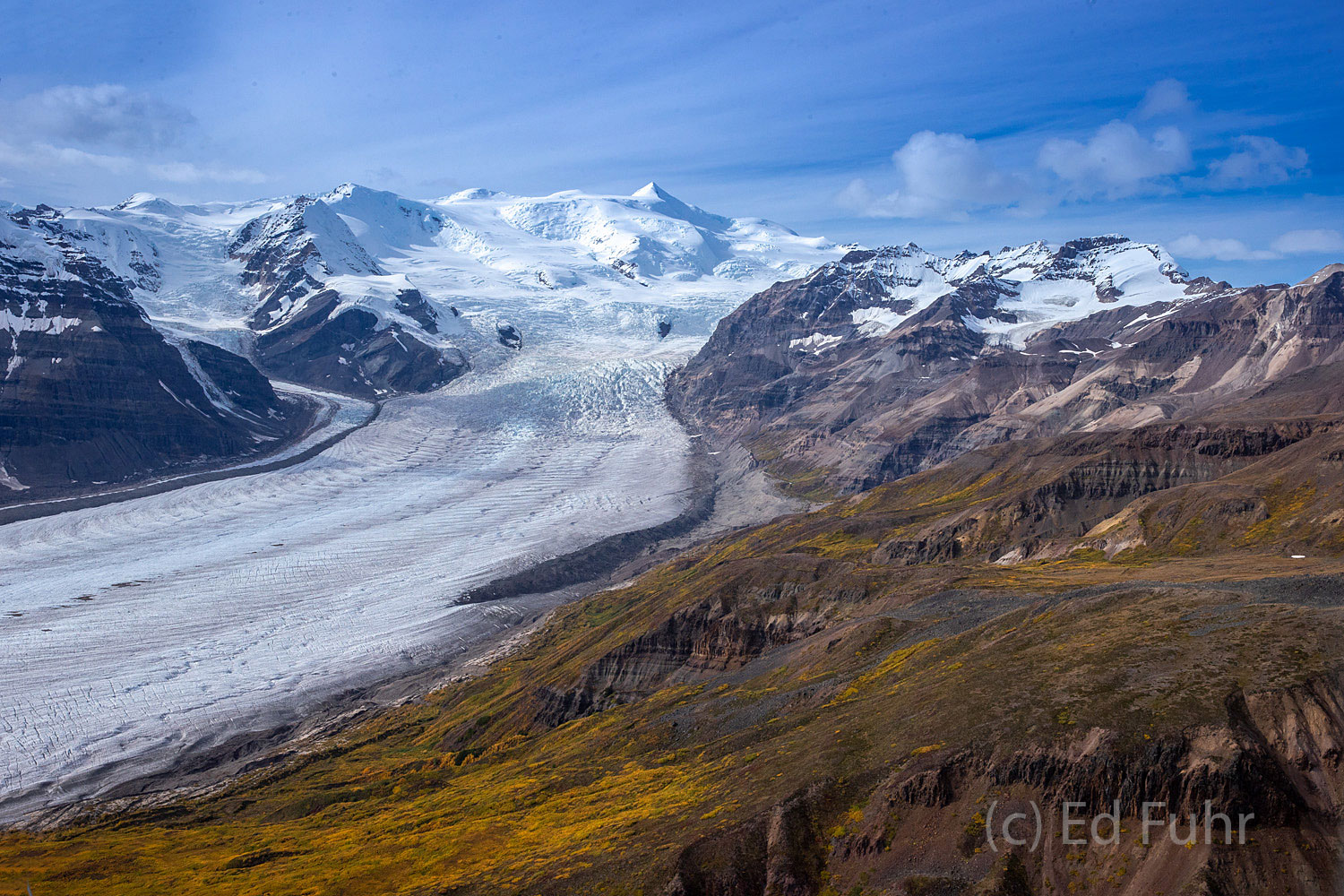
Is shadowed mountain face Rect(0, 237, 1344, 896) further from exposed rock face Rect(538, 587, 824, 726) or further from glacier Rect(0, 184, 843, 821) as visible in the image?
glacier Rect(0, 184, 843, 821)

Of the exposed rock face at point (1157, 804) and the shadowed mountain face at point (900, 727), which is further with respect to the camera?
the shadowed mountain face at point (900, 727)

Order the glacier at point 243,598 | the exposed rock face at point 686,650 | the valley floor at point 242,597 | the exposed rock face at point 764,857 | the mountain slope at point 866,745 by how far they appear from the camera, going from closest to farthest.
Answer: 1. the mountain slope at point 866,745
2. the exposed rock face at point 764,857
3. the exposed rock face at point 686,650
4. the glacier at point 243,598
5. the valley floor at point 242,597

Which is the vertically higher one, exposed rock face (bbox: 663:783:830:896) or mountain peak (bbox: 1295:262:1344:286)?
mountain peak (bbox: 1295:262:1344:286)

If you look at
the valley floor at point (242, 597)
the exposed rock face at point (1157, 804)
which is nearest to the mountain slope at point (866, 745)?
the exposed rock face at point (1157, 804)

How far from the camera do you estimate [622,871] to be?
38.3 meters

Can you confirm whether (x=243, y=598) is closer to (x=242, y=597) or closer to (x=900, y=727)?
(x=242, y=597)

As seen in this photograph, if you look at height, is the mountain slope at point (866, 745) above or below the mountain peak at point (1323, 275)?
below

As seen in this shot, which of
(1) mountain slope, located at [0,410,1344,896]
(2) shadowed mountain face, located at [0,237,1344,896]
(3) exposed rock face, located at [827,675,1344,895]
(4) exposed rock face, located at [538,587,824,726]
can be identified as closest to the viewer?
(3) exposed rock face, located at [827,675,1344,895]

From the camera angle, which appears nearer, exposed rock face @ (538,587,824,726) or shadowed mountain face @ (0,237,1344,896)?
shadowed mountain face @ (0,237,1344,896)

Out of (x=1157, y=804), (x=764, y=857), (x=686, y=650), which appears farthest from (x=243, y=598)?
(x=1157, y=804)

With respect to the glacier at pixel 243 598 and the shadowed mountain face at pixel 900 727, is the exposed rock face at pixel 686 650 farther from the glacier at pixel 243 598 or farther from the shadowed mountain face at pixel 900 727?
the glacier at pixel 243 598

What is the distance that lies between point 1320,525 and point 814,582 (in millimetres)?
36845

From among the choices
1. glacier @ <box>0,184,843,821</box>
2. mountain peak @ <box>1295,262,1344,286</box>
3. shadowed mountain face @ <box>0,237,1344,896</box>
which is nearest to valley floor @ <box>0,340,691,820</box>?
glacier @ <box>0,184,843,821</box>

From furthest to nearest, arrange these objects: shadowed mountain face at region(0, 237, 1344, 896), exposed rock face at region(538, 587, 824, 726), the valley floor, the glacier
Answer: the valley floor, the glacier, exposed rock face at region(538, 587, 824, 726), shadowed mountain face at region(0, 237, 1344, 896)
